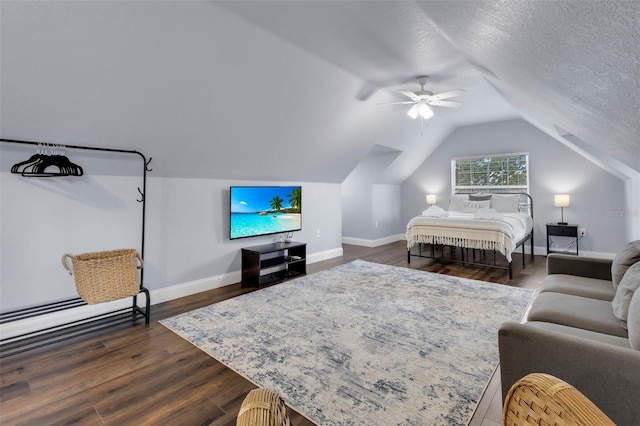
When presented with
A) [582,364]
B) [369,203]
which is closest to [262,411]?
[582,364]

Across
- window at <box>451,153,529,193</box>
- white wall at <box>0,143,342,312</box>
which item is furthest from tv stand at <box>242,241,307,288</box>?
window at <box>451,153,529,193</box>

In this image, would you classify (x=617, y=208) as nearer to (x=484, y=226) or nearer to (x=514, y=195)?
(x=514, y=195)

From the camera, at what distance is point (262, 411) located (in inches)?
19.2

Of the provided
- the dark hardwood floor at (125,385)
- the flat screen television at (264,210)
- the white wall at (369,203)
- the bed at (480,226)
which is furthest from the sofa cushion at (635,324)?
the white wall at (369,203)

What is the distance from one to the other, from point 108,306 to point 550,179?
741 cm

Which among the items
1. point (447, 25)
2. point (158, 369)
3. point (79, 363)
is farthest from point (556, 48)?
point (79, 363)

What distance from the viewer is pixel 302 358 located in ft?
7.43

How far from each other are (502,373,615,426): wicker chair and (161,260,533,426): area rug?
1.27 metres

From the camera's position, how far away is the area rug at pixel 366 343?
1.78 meters

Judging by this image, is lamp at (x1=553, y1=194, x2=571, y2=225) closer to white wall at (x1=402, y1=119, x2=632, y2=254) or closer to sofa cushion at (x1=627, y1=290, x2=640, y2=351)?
white wall at (x1=402, y1=119, x2=632, y2=254)

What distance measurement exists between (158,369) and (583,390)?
7.94 feet

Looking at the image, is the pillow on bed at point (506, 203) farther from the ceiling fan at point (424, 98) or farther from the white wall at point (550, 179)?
the ceiling fan at point (424, 98)

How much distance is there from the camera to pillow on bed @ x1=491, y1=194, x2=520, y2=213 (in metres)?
6.03

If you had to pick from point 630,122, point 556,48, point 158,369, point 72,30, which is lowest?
point 158,369
